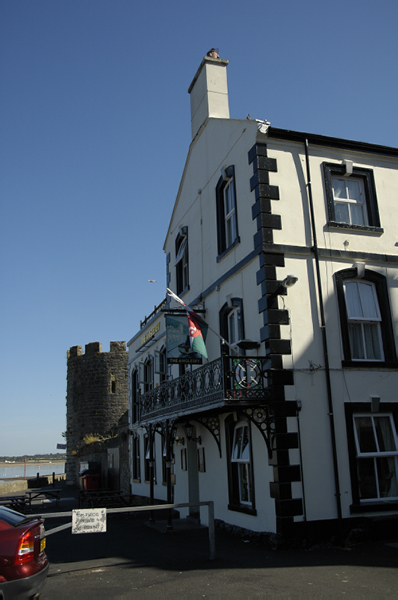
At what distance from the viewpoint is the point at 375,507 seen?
36.4 ft

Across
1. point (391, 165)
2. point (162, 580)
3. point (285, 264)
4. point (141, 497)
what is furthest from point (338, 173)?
point (141, 497)

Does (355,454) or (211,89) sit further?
(211,89)

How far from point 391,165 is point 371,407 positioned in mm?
6574

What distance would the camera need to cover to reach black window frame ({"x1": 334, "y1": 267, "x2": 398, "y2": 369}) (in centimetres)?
1204

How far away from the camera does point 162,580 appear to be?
8.31 m

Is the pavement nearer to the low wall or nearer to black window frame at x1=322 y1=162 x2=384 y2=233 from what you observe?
black window frame at x1=322 y1=162 x2=384 y2=233

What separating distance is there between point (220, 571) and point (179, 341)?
256 inches

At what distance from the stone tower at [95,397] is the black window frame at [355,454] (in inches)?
1064

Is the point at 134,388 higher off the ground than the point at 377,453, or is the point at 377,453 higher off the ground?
the point at 134,388

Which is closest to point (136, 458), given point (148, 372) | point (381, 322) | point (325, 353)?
point (148, 372)

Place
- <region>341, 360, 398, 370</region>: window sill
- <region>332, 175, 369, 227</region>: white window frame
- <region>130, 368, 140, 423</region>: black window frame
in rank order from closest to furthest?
<region>341, 360, 398, 370</region>: window sill → <region>332, 175, 369, 227</region>: white window frame → <region>130, 368, 140, 423</region>: black window frame

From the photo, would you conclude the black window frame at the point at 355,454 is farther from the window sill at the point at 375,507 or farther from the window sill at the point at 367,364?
the window sill at the point at 367,364

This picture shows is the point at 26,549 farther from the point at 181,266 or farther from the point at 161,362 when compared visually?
the point at 161,362

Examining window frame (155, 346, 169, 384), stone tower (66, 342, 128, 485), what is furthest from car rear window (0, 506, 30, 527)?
stone tower (66, 342, 128, 485)
